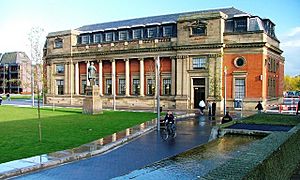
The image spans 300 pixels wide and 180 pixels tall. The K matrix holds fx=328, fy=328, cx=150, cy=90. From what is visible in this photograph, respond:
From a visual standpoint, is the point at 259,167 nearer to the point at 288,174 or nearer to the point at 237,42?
the point at 288,174

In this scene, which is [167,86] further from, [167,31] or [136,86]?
[167,31]

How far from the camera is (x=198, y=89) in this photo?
44844 mm

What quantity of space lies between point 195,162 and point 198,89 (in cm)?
3348

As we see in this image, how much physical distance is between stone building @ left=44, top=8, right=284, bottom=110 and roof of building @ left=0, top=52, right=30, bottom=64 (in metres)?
71.1

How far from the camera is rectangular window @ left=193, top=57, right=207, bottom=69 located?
43.8 m

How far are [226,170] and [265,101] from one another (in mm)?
38742

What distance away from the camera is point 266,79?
43.6 m

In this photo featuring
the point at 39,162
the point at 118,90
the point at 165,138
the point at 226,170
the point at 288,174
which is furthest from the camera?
the point at 118,90

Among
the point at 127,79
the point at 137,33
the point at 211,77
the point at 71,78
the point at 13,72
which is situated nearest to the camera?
the point at 211,77

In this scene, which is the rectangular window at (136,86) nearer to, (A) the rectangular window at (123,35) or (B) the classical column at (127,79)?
(B) the classical column at (127,79)

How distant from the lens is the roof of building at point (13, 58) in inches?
4865

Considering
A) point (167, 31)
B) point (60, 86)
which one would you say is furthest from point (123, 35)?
point (60, 86)

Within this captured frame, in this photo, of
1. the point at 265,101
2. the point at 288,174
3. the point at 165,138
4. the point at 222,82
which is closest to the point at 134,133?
the point at 165,138

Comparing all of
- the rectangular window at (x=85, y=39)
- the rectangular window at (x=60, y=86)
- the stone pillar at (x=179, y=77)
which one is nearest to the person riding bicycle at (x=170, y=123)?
the stone pillar at (x=179, y=77)
